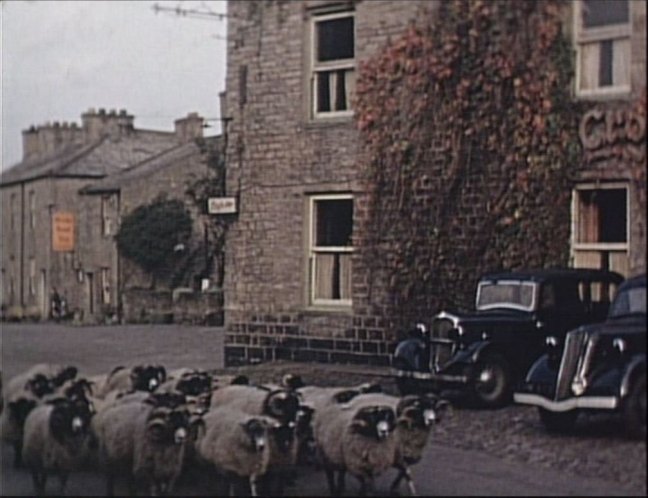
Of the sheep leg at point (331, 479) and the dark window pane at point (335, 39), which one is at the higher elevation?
the dark window pane at point (335, 39)

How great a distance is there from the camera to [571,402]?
48.6 feet

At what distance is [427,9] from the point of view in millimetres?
21109

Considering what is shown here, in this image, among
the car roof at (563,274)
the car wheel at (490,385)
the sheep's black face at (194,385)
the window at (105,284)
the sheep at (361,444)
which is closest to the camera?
the sheep at (361,444)

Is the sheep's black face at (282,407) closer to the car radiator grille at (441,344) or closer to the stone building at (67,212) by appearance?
the stone building at (67,212)

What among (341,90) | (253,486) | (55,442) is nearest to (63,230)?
(55,442)

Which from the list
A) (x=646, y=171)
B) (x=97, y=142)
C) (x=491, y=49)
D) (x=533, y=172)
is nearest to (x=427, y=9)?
(x=491, y=49)

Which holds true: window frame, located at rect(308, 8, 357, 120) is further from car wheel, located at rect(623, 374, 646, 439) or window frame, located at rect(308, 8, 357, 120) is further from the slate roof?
car wheel, located at rect(623, 374, 646, 439)

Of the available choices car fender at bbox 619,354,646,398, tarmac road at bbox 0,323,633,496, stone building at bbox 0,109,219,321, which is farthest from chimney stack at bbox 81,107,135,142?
car fender at bbox 619,354,646,398

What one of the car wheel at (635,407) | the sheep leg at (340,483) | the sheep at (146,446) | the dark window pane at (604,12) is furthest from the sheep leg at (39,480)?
the dark window pane at (604,12)

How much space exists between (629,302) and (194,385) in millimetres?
4100

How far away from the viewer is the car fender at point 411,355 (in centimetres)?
1812

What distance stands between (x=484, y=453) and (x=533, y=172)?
581cm

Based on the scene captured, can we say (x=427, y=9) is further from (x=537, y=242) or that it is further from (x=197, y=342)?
(x=197, y=342)

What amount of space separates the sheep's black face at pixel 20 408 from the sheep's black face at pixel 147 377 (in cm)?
141
